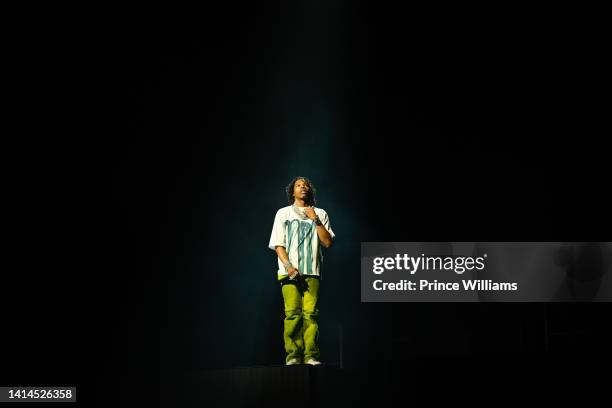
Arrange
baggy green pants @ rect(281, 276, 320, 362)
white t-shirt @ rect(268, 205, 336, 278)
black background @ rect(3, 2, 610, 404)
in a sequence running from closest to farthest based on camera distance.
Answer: baggy green pants @ rect(281, 276, 320, 362) → white t-shirt @ rect(268, 205, 336, 278) → black background @ rect(3, 2, 610, 404)

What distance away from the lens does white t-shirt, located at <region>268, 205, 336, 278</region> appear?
4699mm

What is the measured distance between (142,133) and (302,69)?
1427 millimetres

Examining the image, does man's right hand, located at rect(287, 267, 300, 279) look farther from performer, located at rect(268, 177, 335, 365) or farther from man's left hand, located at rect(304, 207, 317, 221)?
man's left hand, located at rect(304, 207, 317, 221)

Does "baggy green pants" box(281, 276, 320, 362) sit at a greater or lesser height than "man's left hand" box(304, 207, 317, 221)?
lesser

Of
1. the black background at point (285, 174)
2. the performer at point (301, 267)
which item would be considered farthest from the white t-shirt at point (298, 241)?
the black background at point (285, 174)

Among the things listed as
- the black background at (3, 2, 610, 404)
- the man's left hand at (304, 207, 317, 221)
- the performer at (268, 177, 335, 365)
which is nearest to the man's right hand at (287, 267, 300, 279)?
the performer at (268, 177, 335, 365)

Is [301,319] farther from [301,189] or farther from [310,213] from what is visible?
[301,189]

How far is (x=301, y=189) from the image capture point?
486 cm

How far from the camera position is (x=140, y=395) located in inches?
164

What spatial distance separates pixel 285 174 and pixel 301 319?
2110mm

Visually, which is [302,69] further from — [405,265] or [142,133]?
[405,265]

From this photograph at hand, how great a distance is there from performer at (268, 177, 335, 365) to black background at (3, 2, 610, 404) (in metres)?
1.45

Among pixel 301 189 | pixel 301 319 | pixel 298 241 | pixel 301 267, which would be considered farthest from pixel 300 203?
pixel 301 319

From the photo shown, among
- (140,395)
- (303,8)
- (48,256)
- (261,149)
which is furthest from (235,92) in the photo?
(140,395)
